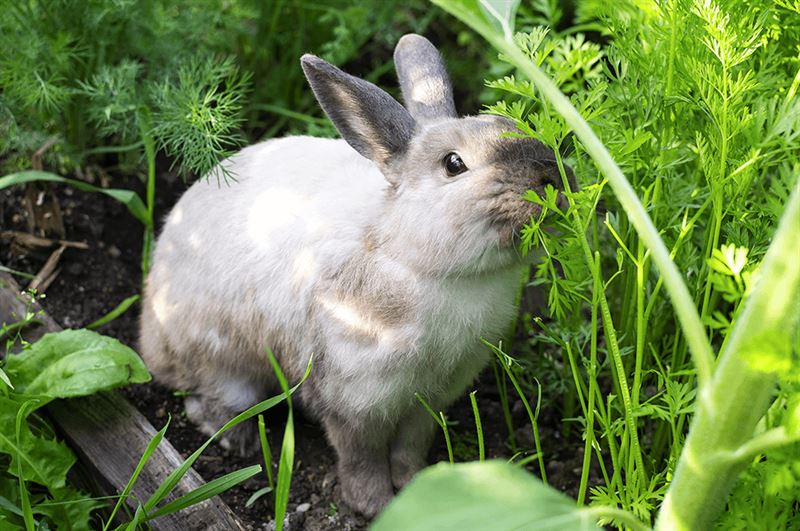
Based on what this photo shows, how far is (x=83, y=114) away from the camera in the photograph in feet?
11.7

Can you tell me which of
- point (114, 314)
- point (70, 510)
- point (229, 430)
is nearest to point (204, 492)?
point (70, 510)

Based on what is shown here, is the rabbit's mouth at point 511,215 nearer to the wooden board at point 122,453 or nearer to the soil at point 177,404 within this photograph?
the soil at point 177,404

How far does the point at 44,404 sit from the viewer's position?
2781 millimetres

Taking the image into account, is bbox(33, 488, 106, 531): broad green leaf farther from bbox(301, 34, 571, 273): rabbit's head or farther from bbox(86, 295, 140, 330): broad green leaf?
bbox(301, 34, 571, 273): rabbit's head

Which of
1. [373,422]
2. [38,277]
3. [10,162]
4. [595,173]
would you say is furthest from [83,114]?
[595,173]

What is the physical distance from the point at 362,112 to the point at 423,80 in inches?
13.3

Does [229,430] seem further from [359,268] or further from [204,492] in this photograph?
[359,268]

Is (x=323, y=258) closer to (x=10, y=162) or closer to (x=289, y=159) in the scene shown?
(x=289, y=159)

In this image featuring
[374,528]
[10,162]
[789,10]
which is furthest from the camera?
[10,162]

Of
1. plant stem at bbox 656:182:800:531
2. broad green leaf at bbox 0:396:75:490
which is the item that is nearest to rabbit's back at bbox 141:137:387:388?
broad green leaf at bbox 0:396:75:490

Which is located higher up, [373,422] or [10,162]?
[10,162]

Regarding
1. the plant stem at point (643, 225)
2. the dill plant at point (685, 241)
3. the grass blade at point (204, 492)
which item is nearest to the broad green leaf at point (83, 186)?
the grass blade at point (204, 492)

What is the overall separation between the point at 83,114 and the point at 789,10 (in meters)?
2.46

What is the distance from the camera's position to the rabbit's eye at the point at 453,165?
2422 mm
